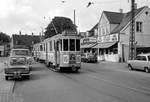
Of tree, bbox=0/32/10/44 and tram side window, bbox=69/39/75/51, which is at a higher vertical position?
tree, bbox=0/32/10/44

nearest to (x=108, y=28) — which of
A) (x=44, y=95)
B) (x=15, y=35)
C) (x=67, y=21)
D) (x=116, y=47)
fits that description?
(x=116, y=47)

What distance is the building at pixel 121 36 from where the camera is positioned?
35.1 metres

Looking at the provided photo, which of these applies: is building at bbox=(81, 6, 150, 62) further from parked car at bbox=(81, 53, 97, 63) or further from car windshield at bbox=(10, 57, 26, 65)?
car windshield at bbox=(10, 57, 26, 65)

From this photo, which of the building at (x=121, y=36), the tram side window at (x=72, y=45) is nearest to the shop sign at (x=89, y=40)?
the building at (x=121, y=36)

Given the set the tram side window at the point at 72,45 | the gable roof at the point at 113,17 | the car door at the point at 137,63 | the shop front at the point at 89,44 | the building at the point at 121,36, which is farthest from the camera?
the shop front at the point at 89,44

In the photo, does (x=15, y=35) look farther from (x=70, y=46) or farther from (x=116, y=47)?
(x=70, y=46)

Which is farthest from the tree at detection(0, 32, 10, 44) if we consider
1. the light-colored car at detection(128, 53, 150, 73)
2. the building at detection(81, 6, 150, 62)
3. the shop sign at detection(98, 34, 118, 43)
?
the light-colored car at detection(128, 53, 150, 73)

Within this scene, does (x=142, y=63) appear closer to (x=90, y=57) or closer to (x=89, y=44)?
(x=90, y=57)

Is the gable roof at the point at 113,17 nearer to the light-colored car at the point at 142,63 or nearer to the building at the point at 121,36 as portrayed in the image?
the building at the point at 121,36

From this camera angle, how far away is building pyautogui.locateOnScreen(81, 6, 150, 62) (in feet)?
115

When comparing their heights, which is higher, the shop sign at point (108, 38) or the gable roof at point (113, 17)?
the gable roof at point (113, 17)

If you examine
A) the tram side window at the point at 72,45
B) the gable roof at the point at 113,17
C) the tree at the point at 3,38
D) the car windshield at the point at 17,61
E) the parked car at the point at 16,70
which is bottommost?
the parked car at the point at 16,70

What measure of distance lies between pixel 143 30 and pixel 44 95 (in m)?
31.0

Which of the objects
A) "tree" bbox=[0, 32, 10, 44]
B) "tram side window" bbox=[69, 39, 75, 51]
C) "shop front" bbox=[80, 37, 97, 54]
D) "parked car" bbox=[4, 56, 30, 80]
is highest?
→ "tree" bbox=[0, 32, 10, 44]
